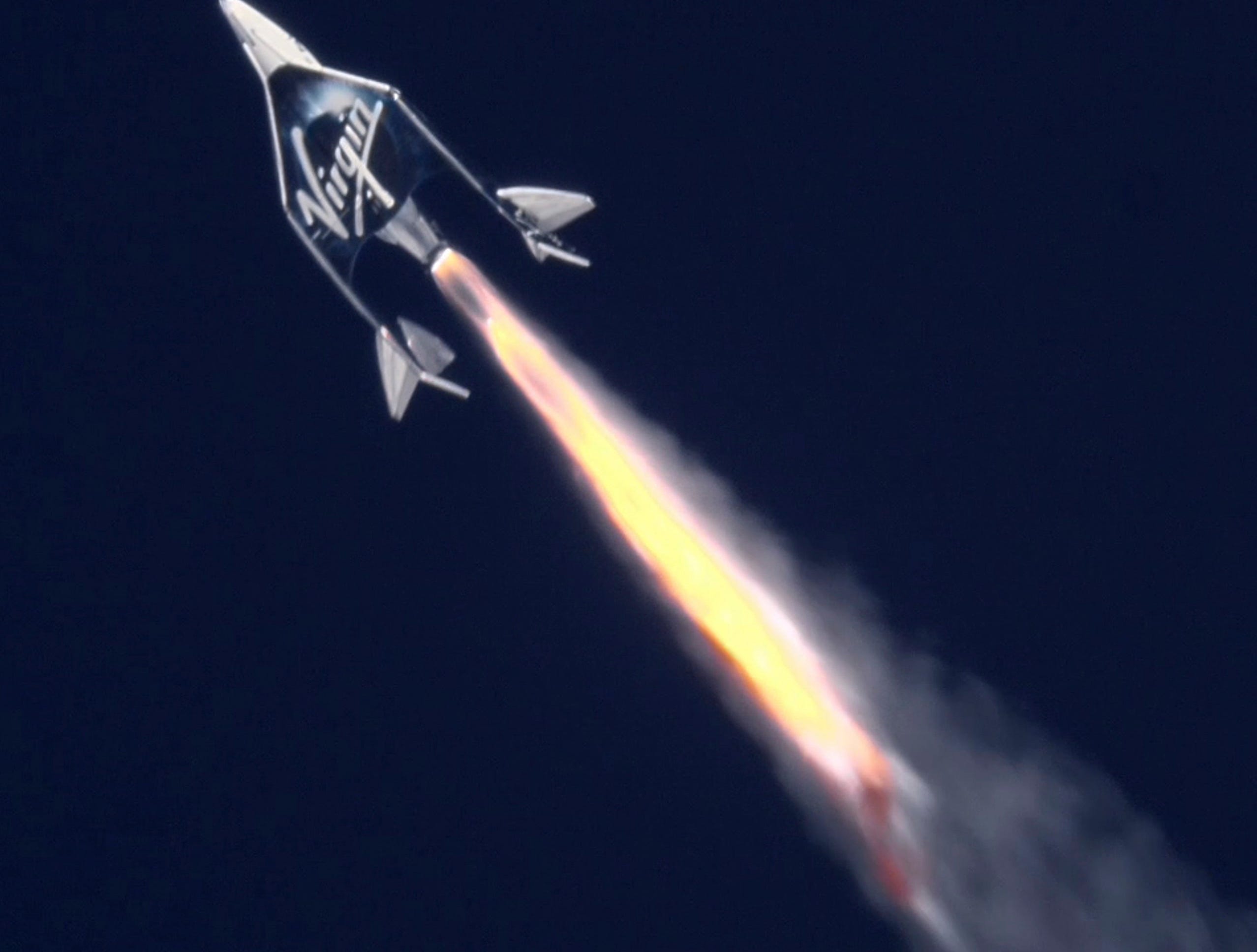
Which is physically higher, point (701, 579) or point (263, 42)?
point (263, 42)

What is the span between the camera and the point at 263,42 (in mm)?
64188

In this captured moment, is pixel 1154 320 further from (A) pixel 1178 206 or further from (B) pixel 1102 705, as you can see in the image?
(B) pixel 1102 705

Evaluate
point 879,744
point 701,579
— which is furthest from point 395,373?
Result: point 879,744

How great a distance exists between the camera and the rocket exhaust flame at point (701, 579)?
204 ft

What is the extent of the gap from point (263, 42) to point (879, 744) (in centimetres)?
2790

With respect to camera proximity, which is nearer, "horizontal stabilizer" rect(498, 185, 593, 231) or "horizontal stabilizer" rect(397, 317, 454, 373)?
"horizontal stabilizer" rect(498, 185, 593, 231)

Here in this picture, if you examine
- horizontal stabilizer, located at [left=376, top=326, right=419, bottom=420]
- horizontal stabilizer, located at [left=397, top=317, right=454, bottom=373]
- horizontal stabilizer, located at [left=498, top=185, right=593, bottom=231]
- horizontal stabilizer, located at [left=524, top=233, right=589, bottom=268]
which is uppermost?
horizontal stabilizer, located at [left=498, top=185, right=593, bottom=231]

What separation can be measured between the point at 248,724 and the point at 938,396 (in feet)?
76.3

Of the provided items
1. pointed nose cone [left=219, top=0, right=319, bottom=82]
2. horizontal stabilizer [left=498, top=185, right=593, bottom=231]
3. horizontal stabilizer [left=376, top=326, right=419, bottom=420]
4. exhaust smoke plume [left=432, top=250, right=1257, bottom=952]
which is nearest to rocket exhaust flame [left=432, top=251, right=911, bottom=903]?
exhaust smoke plume [left=432, top=250, right=1257, bottom=952]

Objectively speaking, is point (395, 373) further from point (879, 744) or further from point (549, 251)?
point (879, 744)

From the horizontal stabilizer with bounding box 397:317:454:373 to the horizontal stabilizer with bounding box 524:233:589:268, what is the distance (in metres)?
3.93

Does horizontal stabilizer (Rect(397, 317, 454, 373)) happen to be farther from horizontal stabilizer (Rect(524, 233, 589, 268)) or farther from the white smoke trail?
the white smoke trail

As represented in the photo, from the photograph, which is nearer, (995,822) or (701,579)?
(995,822)

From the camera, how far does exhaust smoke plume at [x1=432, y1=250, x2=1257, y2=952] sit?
197 feet
